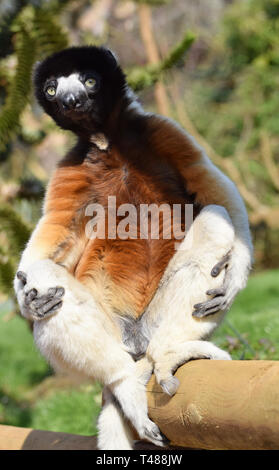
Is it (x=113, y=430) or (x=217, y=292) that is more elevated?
(x=217, y=292)

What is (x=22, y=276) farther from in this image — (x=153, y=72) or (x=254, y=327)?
(x=153, y=72)

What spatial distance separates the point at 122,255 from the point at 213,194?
62cm

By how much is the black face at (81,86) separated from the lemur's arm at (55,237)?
38 cm

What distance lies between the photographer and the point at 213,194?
10.2 ft

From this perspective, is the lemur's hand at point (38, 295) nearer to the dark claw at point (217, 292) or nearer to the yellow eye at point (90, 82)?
the dark claw at point (217, 292)

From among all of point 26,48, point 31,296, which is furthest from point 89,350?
point 26,48

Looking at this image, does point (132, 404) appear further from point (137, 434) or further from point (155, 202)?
point (155, 202)

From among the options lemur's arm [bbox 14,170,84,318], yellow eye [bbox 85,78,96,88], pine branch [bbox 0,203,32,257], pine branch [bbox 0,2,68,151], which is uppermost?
pine branch [bbox 0,2,68,151]

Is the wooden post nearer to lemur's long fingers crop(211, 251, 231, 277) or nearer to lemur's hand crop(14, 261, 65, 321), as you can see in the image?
lemur's long fingers crop(211, 251, 231, 277)

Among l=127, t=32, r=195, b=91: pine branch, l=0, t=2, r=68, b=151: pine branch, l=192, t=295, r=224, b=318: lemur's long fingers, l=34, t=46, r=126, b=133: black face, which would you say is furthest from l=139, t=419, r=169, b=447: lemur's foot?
l=127, t=32, r=195, b=91: pine branch

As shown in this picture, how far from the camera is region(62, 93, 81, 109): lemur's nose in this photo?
3289mm

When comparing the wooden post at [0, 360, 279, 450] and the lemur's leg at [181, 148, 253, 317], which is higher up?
the lemur's leg at [181, 148, 253, 317]

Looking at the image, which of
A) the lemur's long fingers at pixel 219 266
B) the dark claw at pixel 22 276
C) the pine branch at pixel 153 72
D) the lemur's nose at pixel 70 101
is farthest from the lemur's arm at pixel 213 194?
the pine branch at pixel 153 72

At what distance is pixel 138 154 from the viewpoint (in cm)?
332
